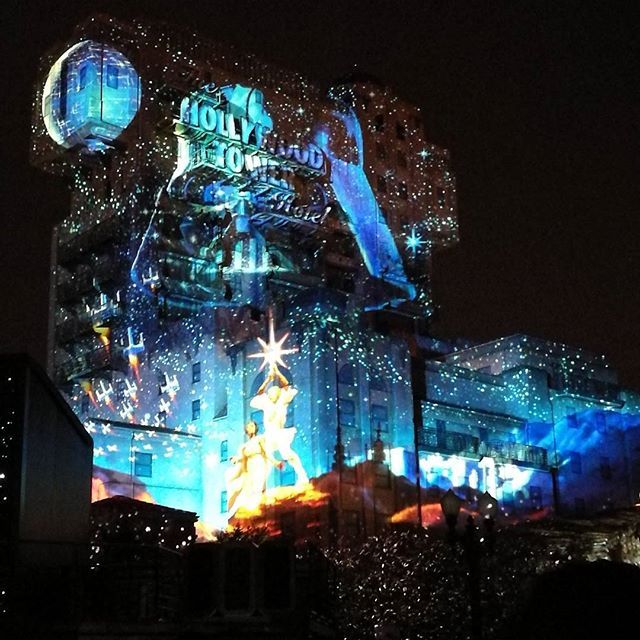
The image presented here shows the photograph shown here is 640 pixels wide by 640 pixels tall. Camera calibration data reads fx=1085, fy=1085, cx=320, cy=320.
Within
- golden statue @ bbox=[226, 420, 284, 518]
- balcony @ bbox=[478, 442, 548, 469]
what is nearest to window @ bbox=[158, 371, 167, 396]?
golden statue @ bbox=[226, 420, 284, 518]

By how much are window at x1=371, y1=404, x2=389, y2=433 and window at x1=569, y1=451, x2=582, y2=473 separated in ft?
41.7

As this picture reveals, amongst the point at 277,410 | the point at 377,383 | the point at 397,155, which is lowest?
the point at 277,410

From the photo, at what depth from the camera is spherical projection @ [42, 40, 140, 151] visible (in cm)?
5628

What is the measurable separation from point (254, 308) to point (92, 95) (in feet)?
49.6

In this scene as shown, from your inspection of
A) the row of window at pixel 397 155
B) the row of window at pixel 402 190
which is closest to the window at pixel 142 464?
the row of window at pixel 402 190

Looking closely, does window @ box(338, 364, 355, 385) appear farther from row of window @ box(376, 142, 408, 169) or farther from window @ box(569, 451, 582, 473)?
row of window @ box(376, 142, 408, 169)

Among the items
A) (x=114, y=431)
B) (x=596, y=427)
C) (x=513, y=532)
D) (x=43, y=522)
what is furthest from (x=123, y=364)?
(x=43, y=522)

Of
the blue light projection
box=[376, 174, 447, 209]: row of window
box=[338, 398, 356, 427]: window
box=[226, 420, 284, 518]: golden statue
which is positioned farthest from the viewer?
box=[376, 174, 447, 209]: row of window

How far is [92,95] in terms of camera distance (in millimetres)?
56500

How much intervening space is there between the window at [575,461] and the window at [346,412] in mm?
14606

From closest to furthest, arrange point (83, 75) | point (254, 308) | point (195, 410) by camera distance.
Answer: point (254, 308) < point (195, 410) < point (83, 75)

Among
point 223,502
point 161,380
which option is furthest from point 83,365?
point 223,502

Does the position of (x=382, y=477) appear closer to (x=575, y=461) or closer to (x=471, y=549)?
(x=575, y=461)

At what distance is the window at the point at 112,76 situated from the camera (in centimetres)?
5628
